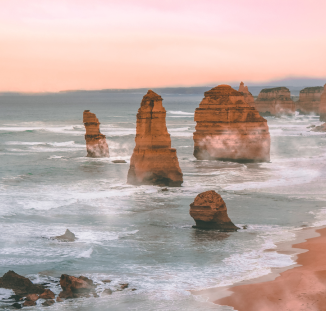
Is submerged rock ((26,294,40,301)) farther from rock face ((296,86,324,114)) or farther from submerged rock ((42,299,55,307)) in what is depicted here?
rock face ((296,86,324,114))

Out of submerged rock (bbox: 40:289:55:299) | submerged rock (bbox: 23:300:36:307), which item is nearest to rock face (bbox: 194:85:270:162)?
submerged rock (bbox: 40:289:55:299)

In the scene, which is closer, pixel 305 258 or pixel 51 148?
pixel 305 258

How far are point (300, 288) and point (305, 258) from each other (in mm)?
3405

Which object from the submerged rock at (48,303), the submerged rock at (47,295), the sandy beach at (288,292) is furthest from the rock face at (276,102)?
the submerged rock at (48,303)

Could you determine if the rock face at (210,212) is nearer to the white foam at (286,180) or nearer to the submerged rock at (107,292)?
the submerged rock at (107,292)

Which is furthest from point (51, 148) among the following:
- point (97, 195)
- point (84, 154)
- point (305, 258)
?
point (305, 258)

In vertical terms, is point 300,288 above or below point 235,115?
below

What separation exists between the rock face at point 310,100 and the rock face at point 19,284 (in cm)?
14588

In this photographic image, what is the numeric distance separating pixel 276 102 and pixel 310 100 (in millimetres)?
13462

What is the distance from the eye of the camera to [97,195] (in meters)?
31.8

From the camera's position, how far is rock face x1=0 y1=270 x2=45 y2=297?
1571cm

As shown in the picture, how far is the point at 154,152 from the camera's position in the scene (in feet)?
110

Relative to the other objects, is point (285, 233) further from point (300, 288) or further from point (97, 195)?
point (97, 195)

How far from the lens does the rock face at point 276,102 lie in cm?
14925
